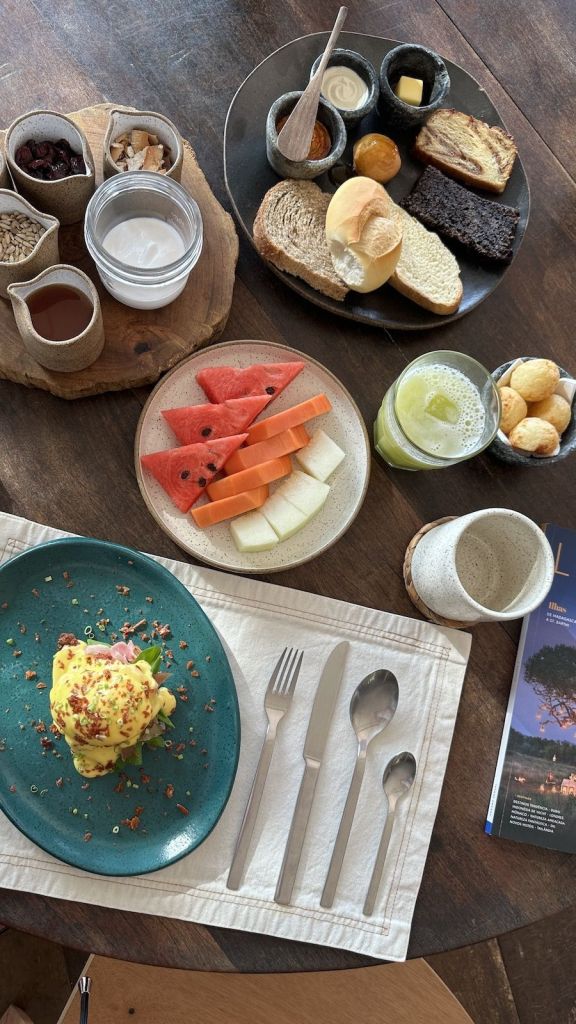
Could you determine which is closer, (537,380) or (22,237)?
(22,237)

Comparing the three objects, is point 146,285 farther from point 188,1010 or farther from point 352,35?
point 188,1010

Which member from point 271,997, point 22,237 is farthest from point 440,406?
point 271,997

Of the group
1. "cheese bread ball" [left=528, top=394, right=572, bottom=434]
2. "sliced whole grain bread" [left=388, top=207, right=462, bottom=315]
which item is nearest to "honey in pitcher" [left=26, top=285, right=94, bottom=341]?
"sliced whole grain bread" [left=388, top=207, right=462, bottom=315]

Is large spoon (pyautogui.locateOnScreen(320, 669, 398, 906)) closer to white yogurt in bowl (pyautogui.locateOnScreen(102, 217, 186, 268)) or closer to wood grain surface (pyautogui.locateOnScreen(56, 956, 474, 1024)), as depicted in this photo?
wood grain surface (pyautogui.locateOnScreen(56, 956, 474, 1024))

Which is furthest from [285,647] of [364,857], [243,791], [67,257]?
[67,257]

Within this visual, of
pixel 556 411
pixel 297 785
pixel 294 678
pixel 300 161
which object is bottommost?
pixel 297 785

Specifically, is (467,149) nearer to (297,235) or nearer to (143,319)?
(297,235)

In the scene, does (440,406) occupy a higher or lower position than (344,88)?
lower

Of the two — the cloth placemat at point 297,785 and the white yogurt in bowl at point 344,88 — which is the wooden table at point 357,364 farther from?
the white yogurt in bowl at point 344,88
